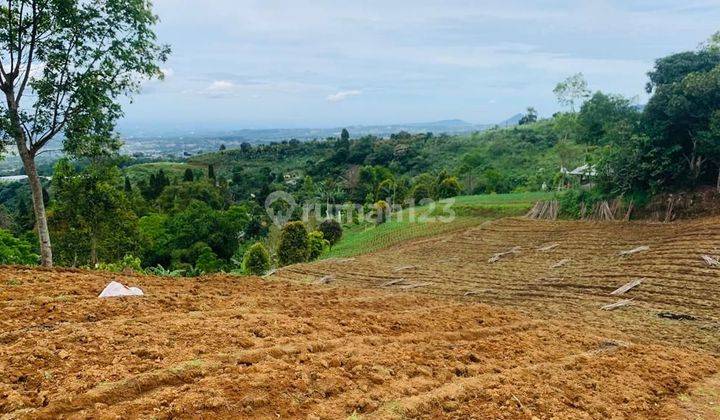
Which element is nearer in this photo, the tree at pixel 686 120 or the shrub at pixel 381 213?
the tree at pixel 686 120

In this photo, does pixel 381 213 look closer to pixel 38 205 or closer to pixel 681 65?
pixel 681 65

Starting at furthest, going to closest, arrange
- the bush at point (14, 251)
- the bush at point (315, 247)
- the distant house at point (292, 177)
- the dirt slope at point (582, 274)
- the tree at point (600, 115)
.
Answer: the distant house at point (292, 177)
the tree at point (600, 115)
the bush at point (315, 247)
the bush at point (14, 251)
the dirt slope at point (582, 274)

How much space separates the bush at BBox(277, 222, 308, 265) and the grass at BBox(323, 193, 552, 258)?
4.68ft

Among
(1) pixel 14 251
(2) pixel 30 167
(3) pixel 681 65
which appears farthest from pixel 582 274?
(1) pixel 14 251

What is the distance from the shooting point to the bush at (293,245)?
22.5m

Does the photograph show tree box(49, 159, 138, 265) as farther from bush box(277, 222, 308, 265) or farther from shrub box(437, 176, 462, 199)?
shrub box(437, 176, 462, 199)

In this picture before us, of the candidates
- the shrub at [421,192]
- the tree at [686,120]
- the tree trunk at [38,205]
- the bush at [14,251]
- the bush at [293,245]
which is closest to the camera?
the tree trunk at [38,205]

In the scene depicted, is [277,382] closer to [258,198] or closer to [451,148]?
[258,198]

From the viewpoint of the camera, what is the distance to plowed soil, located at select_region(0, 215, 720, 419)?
3.36m

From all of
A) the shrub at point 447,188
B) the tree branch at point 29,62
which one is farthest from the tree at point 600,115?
the tree branch at point 29,62

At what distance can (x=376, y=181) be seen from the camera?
5159 cm

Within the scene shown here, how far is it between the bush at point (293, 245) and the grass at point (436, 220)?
1.43 m

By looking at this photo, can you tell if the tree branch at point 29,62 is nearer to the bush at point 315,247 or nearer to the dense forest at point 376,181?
the dense forest at point 376,181

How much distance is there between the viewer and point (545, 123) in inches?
2648
